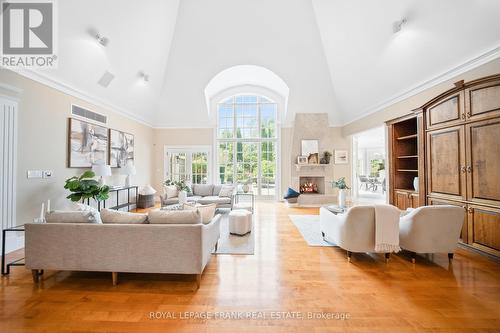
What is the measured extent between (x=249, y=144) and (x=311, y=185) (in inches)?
113

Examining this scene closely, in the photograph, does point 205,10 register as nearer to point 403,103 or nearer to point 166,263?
point 403,103

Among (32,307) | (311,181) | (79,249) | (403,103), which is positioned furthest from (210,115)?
(32,307)

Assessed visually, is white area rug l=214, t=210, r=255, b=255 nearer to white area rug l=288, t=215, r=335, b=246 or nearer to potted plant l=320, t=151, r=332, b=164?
white area rug l=288, t=215, r=335, b=246

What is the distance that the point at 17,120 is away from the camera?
349cm

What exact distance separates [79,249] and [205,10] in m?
5.82

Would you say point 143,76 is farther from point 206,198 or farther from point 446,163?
point 446,163

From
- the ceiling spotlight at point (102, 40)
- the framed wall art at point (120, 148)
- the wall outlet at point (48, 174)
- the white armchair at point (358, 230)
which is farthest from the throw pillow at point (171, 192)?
the white armchair at point (358, 230)

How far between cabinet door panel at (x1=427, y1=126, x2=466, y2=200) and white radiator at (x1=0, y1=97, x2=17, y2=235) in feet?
22.9

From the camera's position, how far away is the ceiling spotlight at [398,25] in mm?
3811

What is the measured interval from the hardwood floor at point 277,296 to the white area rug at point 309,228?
67 cm

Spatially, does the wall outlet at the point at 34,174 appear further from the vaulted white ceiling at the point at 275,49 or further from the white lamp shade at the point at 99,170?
the vaulted white ceiling at the point at 275,49

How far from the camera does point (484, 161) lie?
3.09 metres

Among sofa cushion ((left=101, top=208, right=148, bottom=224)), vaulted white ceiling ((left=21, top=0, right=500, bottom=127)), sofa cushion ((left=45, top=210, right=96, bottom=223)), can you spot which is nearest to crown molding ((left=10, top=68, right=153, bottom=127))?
vaulted white ceiling ((left=21, top=0, right=500, bottom=127))

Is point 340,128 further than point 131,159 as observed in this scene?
Yes
